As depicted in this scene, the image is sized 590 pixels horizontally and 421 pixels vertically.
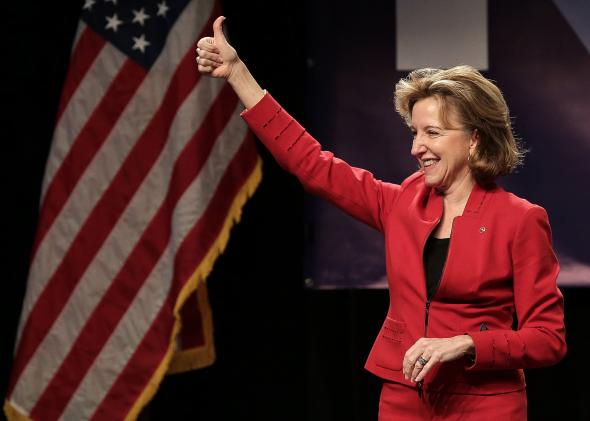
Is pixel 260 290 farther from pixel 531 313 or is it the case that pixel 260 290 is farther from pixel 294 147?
pixel 531 313

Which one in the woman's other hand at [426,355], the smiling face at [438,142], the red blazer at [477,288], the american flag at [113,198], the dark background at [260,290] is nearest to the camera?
the woman's other hand at [426,355]

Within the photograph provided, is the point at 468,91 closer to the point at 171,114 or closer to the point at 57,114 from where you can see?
the point at 171,114

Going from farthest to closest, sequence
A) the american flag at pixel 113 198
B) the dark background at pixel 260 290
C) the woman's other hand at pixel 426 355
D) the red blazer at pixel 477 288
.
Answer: the dark background at pixel 260 290, the american flag at pixel 113 198, the red blazer at pixel 477 288, the woman's other hand at pixel 426 355

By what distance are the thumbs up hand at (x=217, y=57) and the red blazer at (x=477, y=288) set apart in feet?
0.32

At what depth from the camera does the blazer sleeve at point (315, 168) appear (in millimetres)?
1890

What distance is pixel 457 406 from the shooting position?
1.77m

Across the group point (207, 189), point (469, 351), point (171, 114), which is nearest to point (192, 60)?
point (171, 114)

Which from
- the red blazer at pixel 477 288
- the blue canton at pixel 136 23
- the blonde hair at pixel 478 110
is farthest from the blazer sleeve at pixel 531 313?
the blue canton at pixel 136 23

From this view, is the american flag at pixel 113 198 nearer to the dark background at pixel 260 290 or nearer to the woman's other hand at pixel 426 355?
the dark background at pixel 260 290

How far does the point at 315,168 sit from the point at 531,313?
52cm

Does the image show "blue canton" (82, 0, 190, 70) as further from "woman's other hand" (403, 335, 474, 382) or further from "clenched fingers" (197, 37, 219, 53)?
"woman's other hand" (403, 335, 474, 382)

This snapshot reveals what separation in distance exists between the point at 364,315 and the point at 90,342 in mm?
885

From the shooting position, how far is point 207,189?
2928 mm

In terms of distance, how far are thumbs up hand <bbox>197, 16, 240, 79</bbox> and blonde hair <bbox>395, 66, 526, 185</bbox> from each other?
0.36 m
